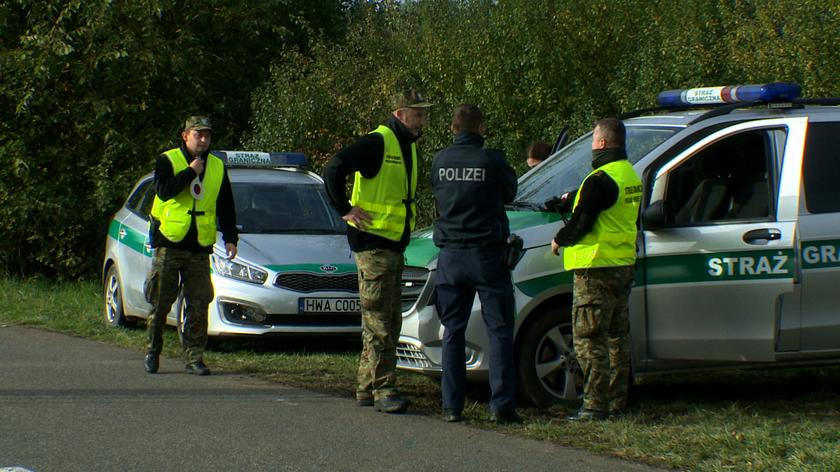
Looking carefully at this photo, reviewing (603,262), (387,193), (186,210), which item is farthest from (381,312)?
(186,210)

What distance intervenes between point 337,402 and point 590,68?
13115mm

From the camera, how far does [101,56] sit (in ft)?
55.3

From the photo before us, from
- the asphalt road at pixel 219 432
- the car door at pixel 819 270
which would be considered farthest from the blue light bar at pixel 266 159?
the car door at pixel 819 270

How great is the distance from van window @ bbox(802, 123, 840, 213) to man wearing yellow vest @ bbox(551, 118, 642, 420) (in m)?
1.24

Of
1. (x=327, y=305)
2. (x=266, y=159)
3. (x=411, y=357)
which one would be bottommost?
(x=411, y=357)

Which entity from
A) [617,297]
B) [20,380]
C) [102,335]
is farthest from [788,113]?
[102,335]

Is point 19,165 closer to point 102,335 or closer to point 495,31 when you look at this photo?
point 102,335

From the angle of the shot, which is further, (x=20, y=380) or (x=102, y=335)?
(x=102, y=335)

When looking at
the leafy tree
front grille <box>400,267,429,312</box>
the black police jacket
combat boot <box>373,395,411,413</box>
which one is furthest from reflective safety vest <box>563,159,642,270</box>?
the leafy tree

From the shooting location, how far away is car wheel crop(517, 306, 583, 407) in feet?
25.1

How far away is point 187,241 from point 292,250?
5.12 ft

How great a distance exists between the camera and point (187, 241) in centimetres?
913

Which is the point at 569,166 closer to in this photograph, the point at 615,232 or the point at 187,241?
the point at 615,232

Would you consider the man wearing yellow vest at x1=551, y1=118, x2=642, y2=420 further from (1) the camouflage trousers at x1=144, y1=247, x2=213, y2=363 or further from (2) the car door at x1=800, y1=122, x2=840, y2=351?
(1) the camouflage trousers at x1=144, y1=247, x2=213, y2=363
